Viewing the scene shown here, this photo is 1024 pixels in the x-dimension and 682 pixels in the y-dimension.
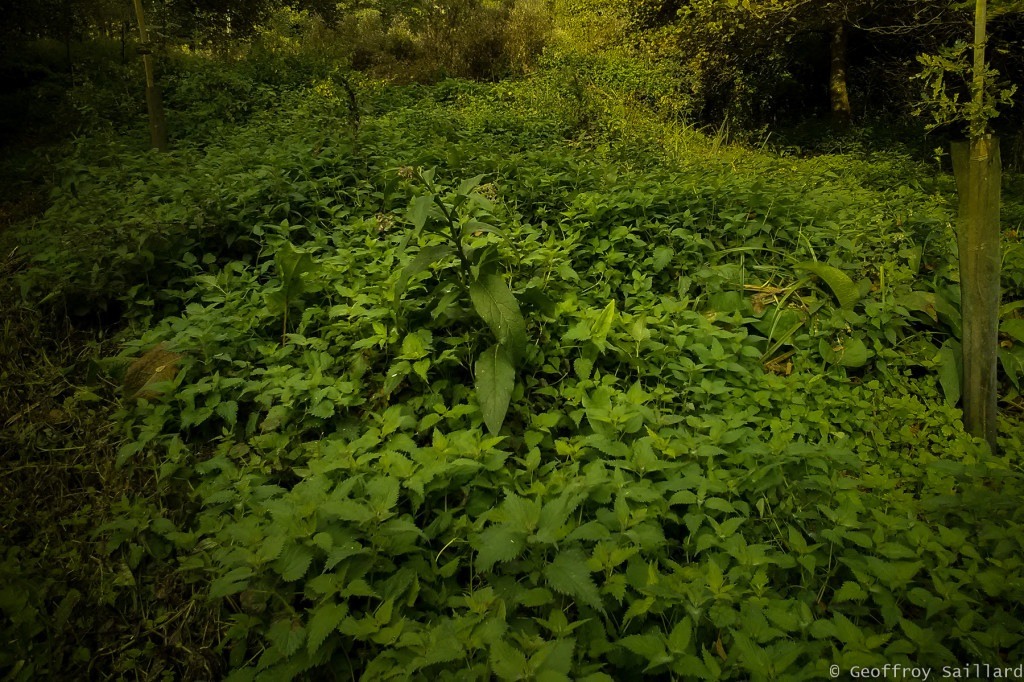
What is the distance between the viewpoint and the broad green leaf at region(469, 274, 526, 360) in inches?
91.0

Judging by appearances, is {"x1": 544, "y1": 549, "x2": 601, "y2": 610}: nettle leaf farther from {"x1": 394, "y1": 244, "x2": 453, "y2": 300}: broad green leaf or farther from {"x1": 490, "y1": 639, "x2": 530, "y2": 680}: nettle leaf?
{"x1": 394, "y1": 244, "x2": 453, "y2": 300}: broad green leaf

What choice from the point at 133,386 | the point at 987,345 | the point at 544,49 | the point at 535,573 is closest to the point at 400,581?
the point at 535,573

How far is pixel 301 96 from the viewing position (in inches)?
298

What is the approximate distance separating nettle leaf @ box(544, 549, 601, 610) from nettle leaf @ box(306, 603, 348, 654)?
1.99 feet

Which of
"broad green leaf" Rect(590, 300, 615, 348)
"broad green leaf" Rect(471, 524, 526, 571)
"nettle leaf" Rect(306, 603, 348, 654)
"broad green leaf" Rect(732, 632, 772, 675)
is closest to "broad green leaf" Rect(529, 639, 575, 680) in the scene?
"broad green leaf" Rect(471, 524, 526, 571)

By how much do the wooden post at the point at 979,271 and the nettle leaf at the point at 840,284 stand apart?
1.80 feet

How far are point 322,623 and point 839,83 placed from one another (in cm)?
1036

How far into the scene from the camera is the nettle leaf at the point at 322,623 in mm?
1432

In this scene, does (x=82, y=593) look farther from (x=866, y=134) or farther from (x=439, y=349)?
(x=866, y=134)

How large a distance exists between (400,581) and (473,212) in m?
2.29

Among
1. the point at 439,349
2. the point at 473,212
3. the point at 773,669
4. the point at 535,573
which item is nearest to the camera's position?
the point at 773,669

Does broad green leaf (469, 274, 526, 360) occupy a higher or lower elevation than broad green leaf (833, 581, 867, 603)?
higher

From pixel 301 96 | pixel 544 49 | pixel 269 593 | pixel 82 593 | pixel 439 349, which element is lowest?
pixel 82 593

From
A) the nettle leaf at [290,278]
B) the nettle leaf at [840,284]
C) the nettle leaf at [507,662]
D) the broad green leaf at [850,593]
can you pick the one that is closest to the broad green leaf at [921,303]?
the nettle leaf at [840,284]
